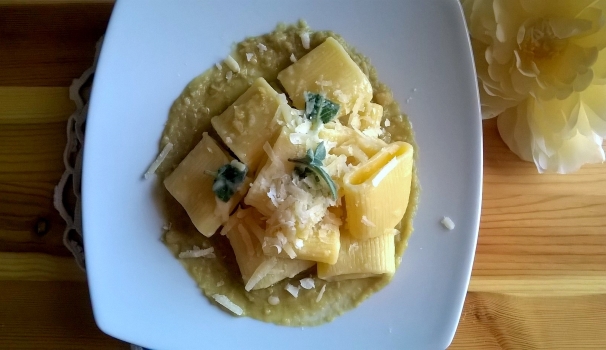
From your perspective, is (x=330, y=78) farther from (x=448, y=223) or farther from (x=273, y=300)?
(x=273, y=300)

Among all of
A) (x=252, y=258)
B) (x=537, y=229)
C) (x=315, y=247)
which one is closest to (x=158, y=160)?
(x=252, y=258)

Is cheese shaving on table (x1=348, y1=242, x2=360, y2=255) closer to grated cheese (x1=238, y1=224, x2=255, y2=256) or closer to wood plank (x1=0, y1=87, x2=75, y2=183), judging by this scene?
grated cheese (x1=238, y1=224, x2=255, y2=256)

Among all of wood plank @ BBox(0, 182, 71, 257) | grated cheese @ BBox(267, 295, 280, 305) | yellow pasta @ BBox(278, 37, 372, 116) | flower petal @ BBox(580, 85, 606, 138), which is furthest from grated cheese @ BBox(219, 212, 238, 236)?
flower petal @ BBox(580, 85, 606, 138)

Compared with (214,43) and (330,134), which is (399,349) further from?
(214,43)

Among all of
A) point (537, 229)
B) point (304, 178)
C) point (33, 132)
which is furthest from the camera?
point (537, 229)

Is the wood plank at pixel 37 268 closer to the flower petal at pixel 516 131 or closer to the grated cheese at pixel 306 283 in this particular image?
the grated cheese at pixel 306 283

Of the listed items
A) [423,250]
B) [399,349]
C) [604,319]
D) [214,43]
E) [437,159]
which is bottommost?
[604,319]

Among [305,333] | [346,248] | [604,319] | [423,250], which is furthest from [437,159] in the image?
[604,319]
